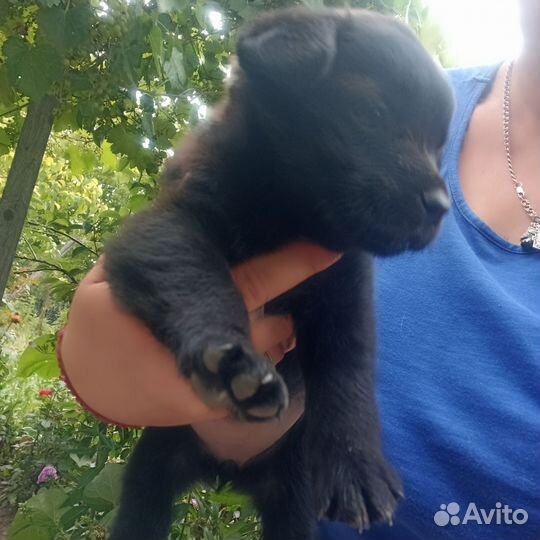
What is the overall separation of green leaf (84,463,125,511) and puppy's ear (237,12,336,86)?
3.47 ft

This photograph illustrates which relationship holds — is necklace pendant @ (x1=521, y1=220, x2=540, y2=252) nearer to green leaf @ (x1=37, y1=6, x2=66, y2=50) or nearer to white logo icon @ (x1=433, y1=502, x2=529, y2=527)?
white logo icon @ (x1=433, y1=502, x2=529, y2=527)

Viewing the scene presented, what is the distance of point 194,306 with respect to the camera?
47.1 inches

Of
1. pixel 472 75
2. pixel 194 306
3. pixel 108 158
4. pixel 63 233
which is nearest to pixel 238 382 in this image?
pixel 194 306

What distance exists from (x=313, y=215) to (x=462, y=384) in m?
0.47

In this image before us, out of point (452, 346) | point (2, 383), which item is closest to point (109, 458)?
point (452, 346)

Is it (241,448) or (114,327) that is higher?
(114,327)

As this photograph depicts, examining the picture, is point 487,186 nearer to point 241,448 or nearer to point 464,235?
point 464,235

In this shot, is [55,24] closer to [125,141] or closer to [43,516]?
[125,141]

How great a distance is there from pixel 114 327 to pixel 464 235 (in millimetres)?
803

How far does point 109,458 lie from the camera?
2.53m

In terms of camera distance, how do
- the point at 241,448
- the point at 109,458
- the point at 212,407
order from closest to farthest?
the point at 212,407 < the point at 241,448 < the point at 109,458

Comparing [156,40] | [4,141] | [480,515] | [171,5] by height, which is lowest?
[4,141]

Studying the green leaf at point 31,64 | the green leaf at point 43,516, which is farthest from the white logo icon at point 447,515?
the green leaf at point 31,64

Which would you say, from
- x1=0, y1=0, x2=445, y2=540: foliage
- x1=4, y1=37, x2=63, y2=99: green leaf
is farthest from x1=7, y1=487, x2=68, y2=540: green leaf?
x1=4, y1=37, x2=63, y2=99: green leaf
